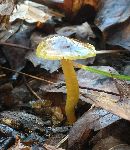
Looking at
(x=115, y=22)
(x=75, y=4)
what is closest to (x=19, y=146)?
(x=115, y=22)

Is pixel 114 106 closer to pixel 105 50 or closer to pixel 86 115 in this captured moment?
pixel 86 115

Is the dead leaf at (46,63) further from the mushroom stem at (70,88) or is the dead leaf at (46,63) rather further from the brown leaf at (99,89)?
the mushroom stem at (70,88)

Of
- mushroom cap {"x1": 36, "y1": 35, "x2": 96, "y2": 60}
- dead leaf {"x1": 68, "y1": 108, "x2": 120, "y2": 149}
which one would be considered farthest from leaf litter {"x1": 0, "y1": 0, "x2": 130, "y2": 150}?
mushroom cap {"x1": 36, "y1": 35, "x2": 96, "y2": 60}

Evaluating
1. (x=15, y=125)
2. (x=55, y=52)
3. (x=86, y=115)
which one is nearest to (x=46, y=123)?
(x=15, y=125)

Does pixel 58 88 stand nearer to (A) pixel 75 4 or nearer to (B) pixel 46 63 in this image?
(B) pixel 46 63

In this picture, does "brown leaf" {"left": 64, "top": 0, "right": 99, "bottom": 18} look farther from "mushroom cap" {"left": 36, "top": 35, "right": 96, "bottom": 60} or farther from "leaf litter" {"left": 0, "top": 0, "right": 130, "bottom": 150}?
"mushroom cap" {"left": 36, "top": 35, "right": 96, "bottom": 60}

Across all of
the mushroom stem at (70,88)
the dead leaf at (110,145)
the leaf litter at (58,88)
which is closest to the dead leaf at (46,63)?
the leaf litter at (58,88)
